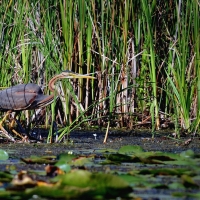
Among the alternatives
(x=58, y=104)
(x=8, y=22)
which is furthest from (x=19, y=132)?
(x=8, y=22)

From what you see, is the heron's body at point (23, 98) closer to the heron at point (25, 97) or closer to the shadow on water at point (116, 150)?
the heron at point (25, 97)

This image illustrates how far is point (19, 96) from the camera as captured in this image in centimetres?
710

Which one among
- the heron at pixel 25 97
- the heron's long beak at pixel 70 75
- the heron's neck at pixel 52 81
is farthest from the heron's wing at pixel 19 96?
the heron's long beak at pixel 70 75

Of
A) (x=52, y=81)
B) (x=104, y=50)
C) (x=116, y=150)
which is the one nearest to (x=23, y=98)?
(x=52, y=81)

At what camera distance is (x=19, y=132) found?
7.31 meters

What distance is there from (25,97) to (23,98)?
0.11ft

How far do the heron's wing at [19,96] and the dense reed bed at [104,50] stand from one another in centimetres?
18

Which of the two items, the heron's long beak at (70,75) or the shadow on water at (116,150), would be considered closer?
the shadow on water at (116,150)

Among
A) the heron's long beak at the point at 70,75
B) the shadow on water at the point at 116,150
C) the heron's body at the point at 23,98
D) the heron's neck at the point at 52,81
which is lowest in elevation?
the shadow on water at the point at 116,150

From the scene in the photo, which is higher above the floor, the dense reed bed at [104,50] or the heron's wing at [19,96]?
the dense reed bed at [104,50]

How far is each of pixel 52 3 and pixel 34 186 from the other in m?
4.38

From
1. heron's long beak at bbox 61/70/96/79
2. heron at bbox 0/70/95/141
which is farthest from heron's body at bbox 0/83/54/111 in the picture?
heron's long beak at bbox 61/70/96/79

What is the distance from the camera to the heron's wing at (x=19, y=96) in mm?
6984

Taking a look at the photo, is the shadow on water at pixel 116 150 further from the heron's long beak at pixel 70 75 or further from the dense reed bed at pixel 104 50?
the heron's long beak at pixel 70 75
